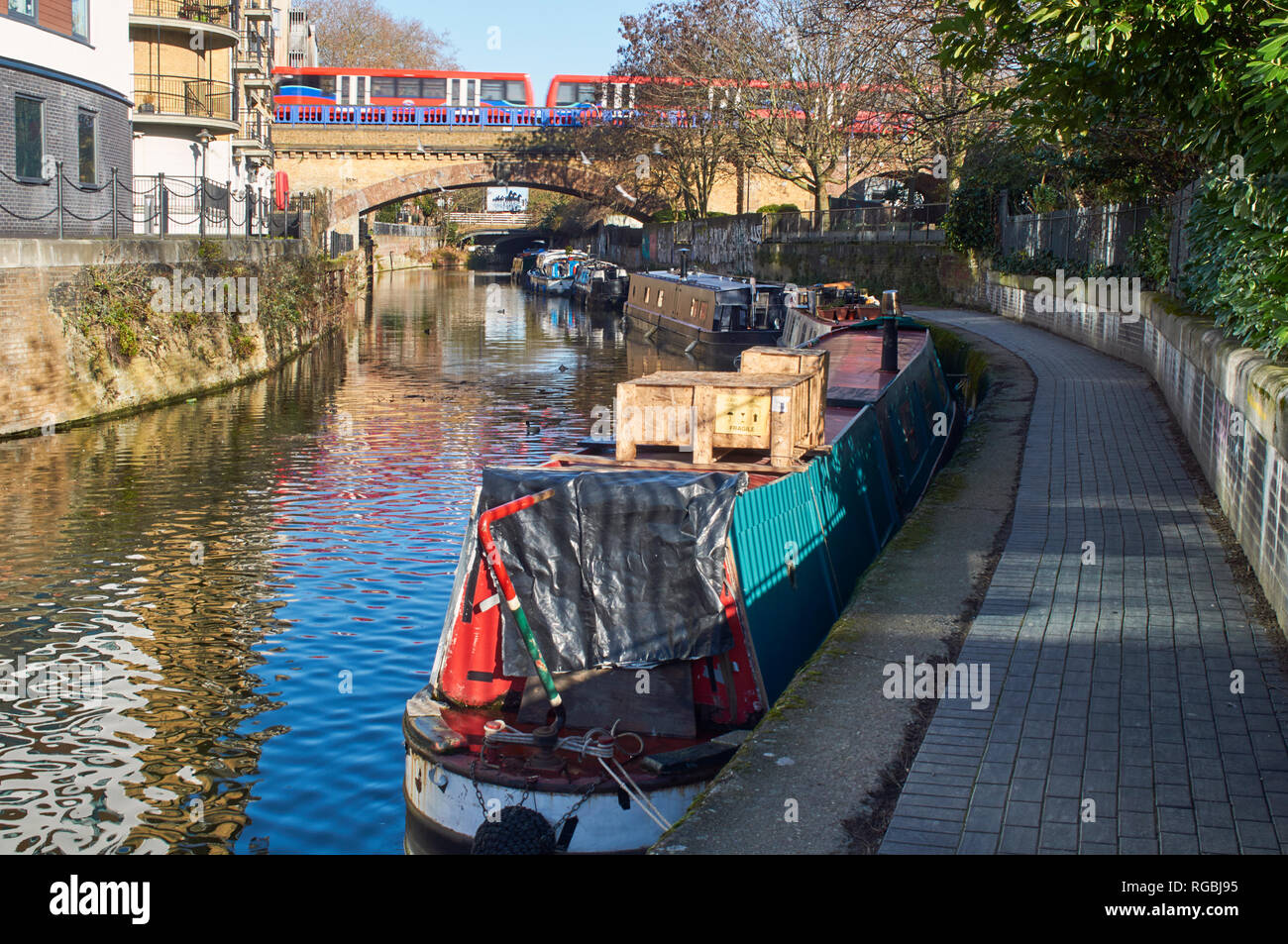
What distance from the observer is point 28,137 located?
79.6ft

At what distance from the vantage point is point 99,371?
2109 centimetres

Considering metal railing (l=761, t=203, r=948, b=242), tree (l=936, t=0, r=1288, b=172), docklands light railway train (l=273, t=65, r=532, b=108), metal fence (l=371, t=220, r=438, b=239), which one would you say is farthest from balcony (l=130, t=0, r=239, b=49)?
metal fence (l=371, t=220, r=438, b=239)

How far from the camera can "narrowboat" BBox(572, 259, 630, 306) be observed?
2233 inches

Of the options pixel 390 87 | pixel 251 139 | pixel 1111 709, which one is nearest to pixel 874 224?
pixel 251 139

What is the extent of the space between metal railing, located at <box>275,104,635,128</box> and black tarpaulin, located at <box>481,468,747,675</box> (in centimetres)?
5841

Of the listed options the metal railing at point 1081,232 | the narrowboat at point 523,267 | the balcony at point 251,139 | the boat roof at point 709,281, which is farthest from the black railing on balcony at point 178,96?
the narrowboat at point 523,267

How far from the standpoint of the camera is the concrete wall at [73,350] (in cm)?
1861

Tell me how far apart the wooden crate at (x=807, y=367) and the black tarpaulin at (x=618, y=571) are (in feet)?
10.3

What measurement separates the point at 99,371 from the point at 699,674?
16.1 meters

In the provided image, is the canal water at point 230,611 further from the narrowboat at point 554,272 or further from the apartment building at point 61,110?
the narrowboat at point 554,272

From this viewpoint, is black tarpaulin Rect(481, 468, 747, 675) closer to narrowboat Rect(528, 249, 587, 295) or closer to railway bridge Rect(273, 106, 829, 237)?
railway bridge Rect(273, 106, 829, 237)

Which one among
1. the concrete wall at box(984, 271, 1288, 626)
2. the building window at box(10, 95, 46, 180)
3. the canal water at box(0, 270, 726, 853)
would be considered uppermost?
the building window at box(10, 95, 46, 180)

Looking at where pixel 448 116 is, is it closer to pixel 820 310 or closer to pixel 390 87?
pixel 390 87
